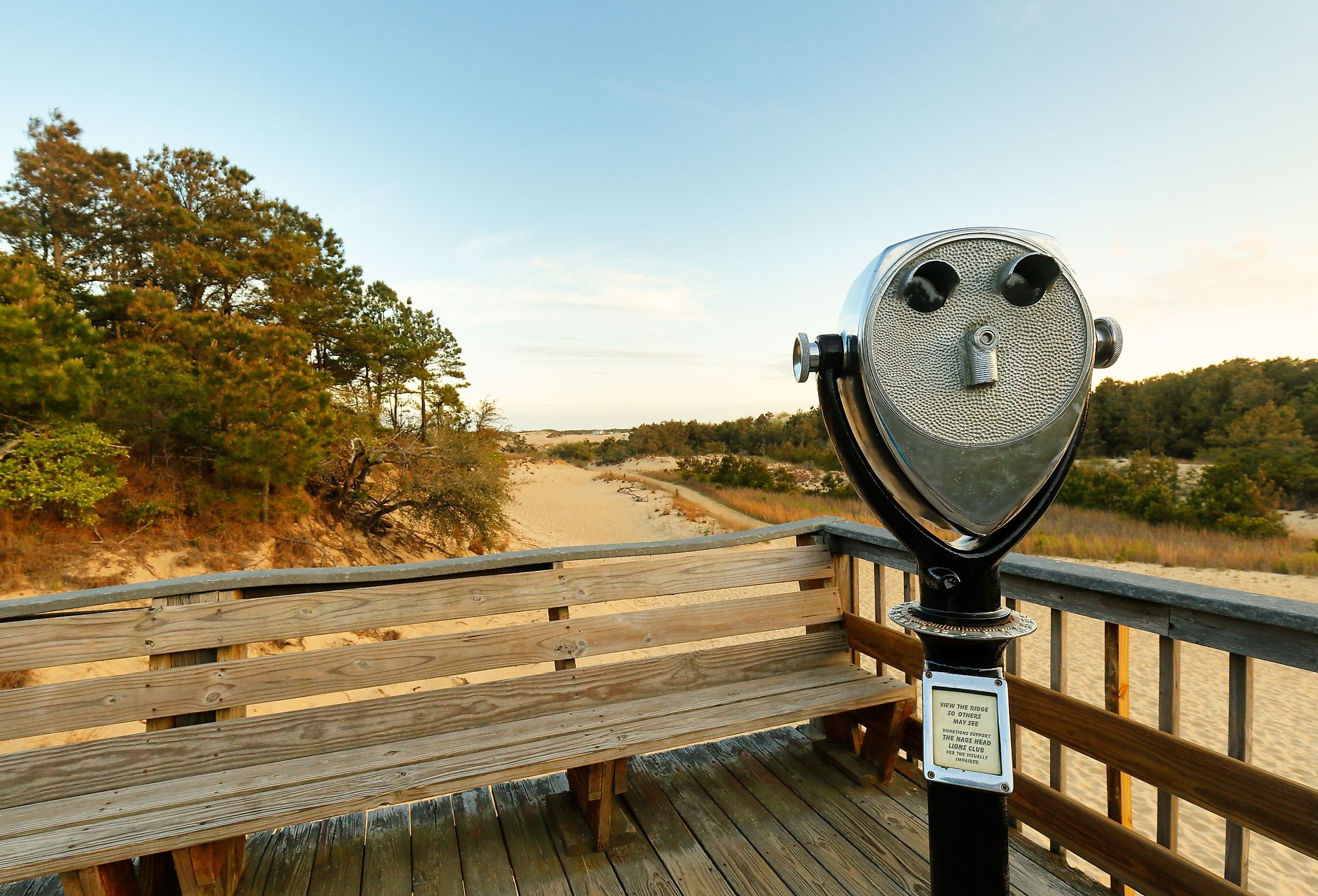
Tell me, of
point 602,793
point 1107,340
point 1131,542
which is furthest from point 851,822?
point 1131,542

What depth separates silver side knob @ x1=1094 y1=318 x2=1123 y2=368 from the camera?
2.79ft

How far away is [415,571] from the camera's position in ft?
6.13

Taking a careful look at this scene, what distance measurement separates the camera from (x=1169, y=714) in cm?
134

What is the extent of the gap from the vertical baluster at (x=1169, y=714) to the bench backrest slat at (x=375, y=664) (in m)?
1.04

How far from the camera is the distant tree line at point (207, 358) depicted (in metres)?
6.75

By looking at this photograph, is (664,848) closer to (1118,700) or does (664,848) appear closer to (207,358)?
(1118,700)

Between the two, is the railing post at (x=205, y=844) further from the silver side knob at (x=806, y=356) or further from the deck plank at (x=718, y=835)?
the silver side knob at (x=806, y=356)

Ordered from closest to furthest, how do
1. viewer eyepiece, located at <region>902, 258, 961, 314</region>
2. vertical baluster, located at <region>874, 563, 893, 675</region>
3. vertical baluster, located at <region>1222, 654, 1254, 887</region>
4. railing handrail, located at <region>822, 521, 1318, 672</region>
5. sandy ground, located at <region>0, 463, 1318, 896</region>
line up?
1. viewer eyepiece, located at <region>902, 258, 961, 314</region>
2. railing handrail, located at <region>822, 521, 1318, 672</region>
3. vertical baluster, located at <region>1222, 654, 1254, 887</region>
4. vertical baluster, located at <region>874, 563, 893, 675</region>
5. sandy ground, located at <region>0, 463, 1318, 896</region>

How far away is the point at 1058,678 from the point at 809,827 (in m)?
0.81

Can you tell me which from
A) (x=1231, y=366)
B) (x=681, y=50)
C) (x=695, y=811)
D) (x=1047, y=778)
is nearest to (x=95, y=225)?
(x=681, y=50)

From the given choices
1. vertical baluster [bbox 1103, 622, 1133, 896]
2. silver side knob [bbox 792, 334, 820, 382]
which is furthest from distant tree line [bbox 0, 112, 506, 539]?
vertical baluster [bbox 1103, 622, 1133, 896]

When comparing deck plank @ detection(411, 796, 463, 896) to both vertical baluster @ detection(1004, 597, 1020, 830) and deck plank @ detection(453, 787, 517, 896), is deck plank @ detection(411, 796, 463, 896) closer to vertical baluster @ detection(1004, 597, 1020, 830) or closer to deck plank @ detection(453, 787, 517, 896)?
deck plank @ detection(453, 787, 517, 896)

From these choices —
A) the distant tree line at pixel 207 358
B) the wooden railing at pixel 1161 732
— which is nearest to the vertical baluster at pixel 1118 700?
the wooden railing at pixel 1161 732

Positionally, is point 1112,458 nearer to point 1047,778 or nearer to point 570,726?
point 1047,778
